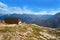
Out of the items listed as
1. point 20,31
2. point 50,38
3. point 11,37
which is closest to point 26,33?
point 20,31

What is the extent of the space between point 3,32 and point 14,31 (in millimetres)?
7793

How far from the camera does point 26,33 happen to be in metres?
106

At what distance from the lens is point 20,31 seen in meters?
104

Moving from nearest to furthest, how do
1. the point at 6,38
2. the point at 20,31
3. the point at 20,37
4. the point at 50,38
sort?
the point at 6,38, the point at 20,37, the point at 20,31, the point at 50,38

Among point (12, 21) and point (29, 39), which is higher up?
point (12, 21)

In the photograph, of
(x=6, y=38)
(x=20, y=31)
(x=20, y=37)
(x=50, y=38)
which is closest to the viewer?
(x=6, y=38)

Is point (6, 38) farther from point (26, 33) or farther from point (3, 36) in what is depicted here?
point (26, 33)

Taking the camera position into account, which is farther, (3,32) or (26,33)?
(26,33)

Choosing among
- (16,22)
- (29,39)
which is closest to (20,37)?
(29,39)

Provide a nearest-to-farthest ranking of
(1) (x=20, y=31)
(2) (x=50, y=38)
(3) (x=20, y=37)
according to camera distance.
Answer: (3) (x=20, y=37)
(1) (x=20, y=31)
(2) (x=50, y=38)

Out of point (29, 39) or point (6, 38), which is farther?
point (29, 39)

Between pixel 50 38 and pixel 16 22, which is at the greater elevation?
pixel 16 22

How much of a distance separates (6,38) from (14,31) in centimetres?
1071

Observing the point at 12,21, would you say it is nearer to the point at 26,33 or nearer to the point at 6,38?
the point at 26,33
